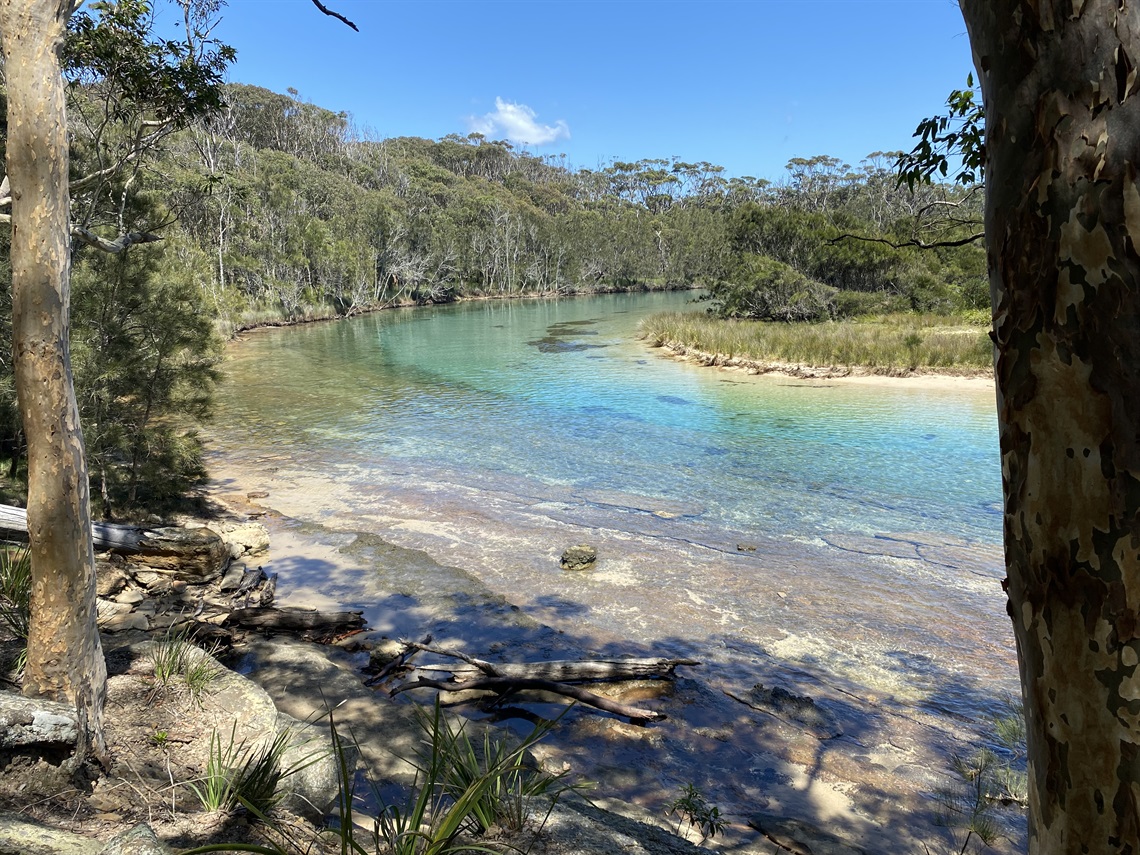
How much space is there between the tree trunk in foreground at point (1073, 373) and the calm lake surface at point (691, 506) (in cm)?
383

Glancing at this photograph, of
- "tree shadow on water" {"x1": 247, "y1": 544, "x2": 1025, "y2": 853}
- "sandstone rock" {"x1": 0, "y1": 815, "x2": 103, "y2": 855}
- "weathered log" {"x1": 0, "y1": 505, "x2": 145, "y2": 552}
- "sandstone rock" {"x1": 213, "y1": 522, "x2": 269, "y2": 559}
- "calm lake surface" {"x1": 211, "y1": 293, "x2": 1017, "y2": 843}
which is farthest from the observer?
"sandstone rock" {"x1": 213, "y1": 522, "x2": 269, "y2": 559}

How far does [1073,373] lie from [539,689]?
3.94m

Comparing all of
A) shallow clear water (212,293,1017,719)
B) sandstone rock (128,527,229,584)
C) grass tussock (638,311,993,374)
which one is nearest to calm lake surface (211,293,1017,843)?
shallow clear water (212,293,1017,719)

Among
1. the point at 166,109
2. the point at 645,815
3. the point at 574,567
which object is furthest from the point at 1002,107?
the point at 166,109

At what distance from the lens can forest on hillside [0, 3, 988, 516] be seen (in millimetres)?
7078

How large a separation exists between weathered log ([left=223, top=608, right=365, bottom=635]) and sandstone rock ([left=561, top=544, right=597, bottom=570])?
2293 millimetres

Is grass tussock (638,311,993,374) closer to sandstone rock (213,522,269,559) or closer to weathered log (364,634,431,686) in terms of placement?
weathered log (364,634,431,686)

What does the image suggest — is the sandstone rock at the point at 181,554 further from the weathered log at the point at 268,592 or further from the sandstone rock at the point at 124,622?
the sandstone rock at the point at 124,622

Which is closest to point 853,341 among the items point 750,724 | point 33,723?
point 750,724

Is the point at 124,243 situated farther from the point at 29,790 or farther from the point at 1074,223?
the point at 1074,223

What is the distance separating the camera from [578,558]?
7207mm

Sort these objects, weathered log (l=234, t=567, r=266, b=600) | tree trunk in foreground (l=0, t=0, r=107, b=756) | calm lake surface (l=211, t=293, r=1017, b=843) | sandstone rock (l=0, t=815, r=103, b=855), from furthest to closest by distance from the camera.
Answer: weathered log (l=234, t=567, r=266, b=600) → calm lake surface (l=211, t=293, r=1017, b=843) → tree trunk in foreground (l=0, t=0, r=107, b=756) → sandstone rock (l=0, t=815, r=103, b=855)

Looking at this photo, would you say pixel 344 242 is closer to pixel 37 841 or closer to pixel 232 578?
pixel 232 578

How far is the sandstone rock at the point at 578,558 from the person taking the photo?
7.16 metres
